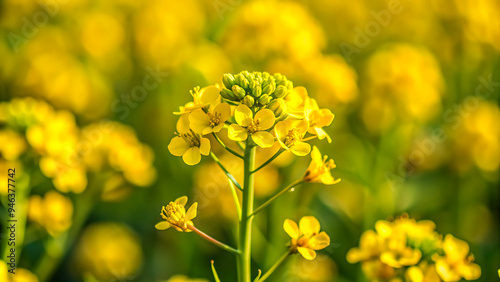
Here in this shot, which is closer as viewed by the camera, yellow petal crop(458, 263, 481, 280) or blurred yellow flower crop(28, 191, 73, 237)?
yellow petal crop(458, 263, 481, 280)

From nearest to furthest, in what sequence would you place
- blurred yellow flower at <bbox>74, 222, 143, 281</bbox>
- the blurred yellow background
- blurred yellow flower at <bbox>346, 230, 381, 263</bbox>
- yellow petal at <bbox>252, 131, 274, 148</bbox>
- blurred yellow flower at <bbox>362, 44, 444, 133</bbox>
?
yellow petal at <bbox>252, 131, 274, 148</bbox>, blurred yellow flower at <bbox>346, 230, 381, 263</bbox>, the blurred yellow background, blurred yellow flower at <bbox>74, 222, 143, 281</bbox>, blurred yellow flower at <bbox>362, 44, 444, 133</bbox>

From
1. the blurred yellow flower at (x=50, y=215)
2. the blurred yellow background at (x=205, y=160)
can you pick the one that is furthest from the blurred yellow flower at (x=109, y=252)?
the blurred yellow flower at (x=50, y=215)

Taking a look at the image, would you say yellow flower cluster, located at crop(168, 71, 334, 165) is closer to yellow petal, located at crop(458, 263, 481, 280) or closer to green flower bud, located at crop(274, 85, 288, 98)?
green flower bud, located at crop(274, 85, 288, 98)

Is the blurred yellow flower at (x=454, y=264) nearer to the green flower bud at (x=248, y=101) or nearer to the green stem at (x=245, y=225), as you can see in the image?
the green stem at (x=245, y=225)

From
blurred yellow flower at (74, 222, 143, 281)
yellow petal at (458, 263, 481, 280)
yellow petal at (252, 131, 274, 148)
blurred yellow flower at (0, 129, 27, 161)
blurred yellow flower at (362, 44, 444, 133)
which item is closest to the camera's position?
yellow petal at (252, 131, 274, 148)

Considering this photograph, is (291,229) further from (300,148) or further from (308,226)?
(300,148)

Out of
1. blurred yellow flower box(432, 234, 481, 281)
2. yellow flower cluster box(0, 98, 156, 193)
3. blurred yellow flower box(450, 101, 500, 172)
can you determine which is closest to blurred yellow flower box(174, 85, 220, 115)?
blurred yellow flower box(432, 234, 481, 281)

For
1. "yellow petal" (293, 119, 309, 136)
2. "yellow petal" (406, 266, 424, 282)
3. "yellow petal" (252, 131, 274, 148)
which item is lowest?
"yellow petal" (406, 266, 424, 282)

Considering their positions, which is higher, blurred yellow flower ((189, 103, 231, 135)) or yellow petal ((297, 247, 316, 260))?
blurred yellow flower ((189, 103, 231, 135))
